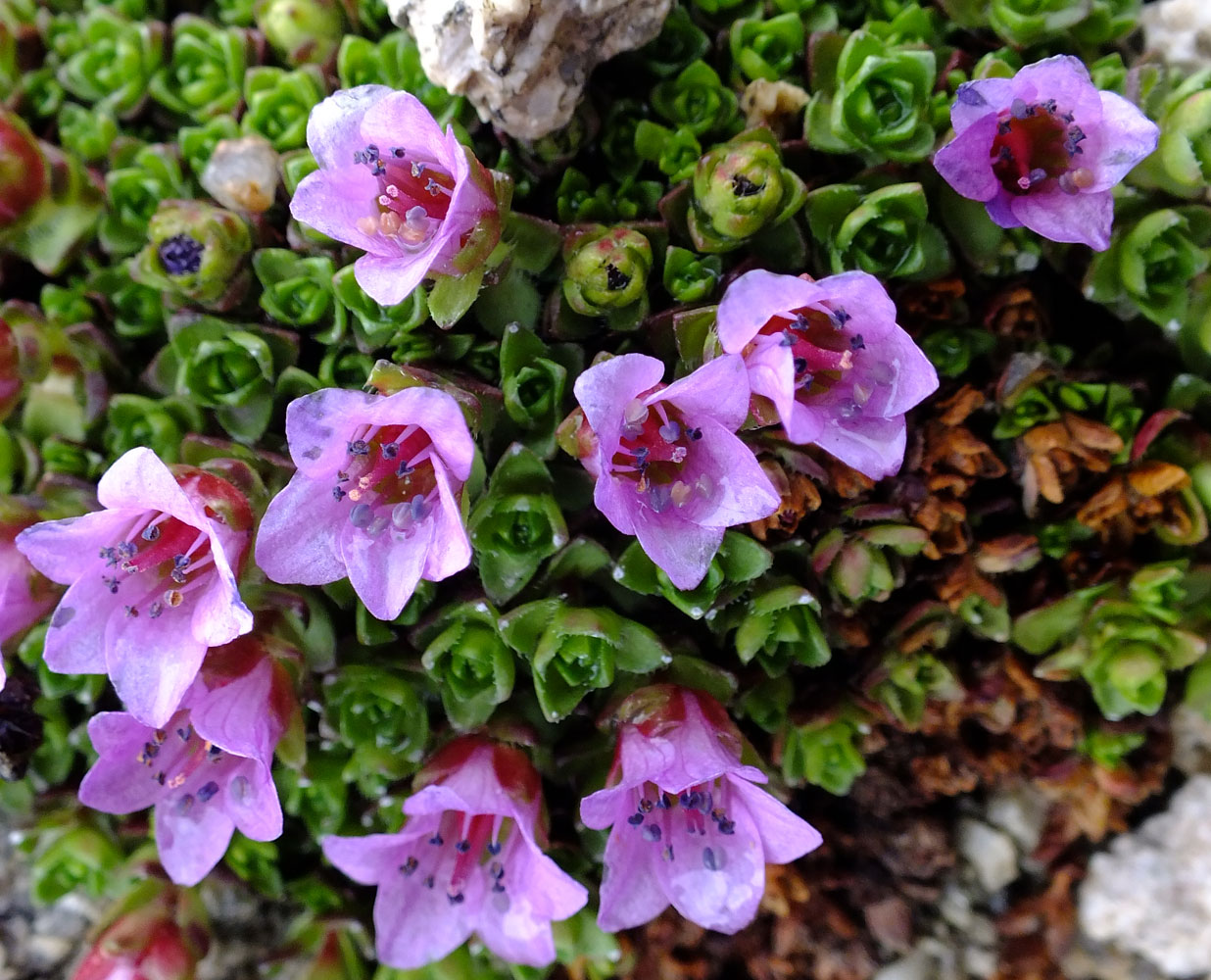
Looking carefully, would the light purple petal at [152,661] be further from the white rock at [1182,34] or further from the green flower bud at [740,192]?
the white rock at [1182,34]

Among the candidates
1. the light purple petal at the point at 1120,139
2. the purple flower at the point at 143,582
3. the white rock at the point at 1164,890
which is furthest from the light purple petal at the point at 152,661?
the white rock at the point at 1164,890

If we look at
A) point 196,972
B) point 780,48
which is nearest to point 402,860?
point 196,972

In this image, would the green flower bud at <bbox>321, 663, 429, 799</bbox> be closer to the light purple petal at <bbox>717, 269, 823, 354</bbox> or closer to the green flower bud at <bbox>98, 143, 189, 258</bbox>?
the light purple petal at <bbox>717, 269, 823, 354</bbox>

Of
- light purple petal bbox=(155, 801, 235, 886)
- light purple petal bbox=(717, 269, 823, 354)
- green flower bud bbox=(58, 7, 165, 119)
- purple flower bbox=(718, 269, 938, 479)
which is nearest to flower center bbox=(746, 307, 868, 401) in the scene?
purple flower bbox=(718, 269, 938, 479)

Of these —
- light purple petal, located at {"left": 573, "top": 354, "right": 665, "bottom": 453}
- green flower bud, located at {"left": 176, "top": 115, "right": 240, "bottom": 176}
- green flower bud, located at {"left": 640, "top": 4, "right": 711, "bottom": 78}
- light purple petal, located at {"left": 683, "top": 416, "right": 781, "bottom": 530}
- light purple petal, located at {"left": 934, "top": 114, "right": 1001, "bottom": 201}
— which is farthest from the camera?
green flower bud, located at {"left": 176, "top": 115, "right": 240, "bottom": 176}

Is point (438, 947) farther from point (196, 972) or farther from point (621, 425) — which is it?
point (621, 425)

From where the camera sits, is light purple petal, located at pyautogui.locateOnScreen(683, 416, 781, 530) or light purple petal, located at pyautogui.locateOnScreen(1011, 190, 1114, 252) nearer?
light purple petal, located at pyautogui.locateOnScreen(683, 416, 781, 530)
